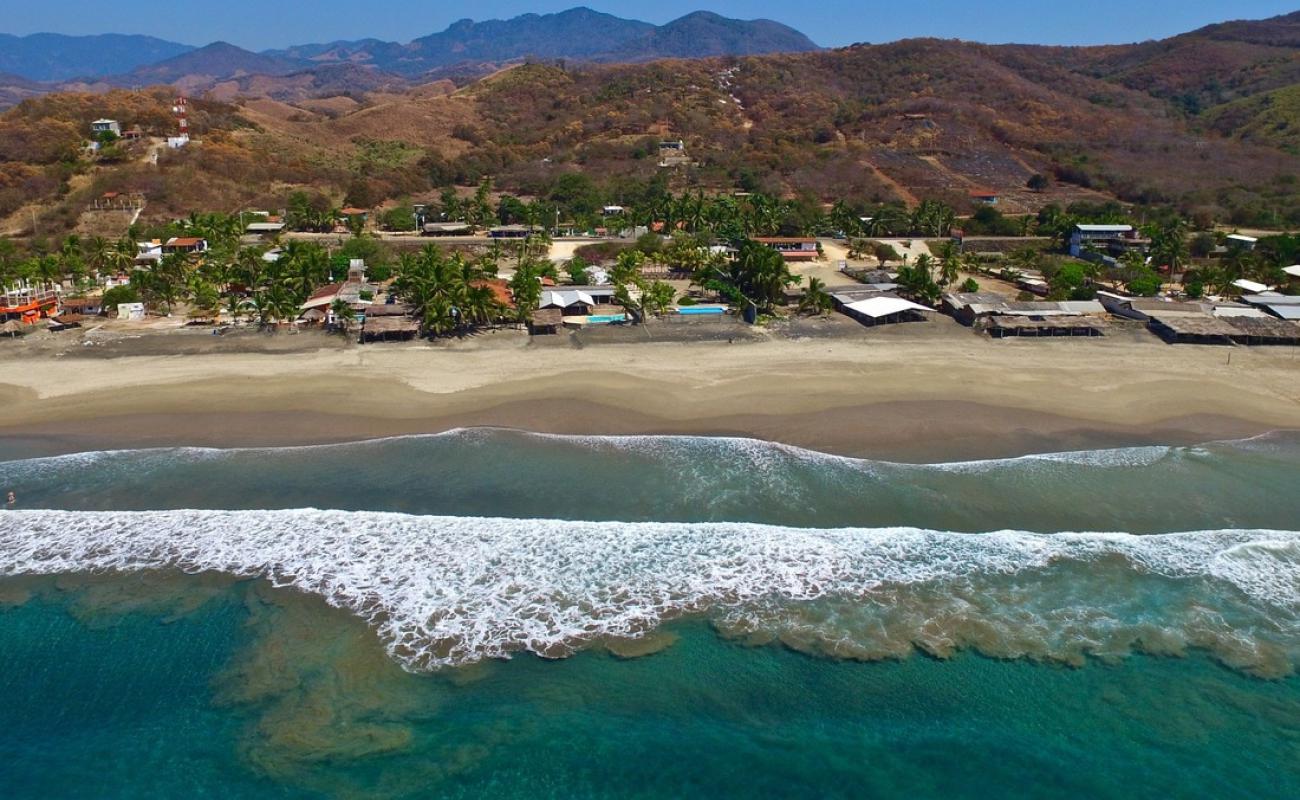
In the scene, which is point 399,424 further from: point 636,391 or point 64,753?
point 64,753

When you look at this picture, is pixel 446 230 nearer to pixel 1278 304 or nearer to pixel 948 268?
pixel 948 268

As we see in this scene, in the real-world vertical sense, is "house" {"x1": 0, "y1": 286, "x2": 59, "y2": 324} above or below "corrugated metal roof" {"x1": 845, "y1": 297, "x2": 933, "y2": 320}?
below

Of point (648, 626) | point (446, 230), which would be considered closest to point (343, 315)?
point (446, 230)

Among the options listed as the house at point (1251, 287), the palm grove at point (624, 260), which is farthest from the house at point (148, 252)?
the house at point (1251, 287)

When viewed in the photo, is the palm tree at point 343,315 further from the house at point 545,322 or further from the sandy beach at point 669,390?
the house at point 545,322

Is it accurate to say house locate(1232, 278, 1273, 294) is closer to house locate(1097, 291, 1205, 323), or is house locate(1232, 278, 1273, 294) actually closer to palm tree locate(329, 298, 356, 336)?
house locate(1097, 291, 1205, 323)

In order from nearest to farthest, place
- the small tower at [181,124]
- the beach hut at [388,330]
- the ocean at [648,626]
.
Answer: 1. the ocean at [648,626]
2. the beach hut at [388,330]
3. the small tower at [181,124]

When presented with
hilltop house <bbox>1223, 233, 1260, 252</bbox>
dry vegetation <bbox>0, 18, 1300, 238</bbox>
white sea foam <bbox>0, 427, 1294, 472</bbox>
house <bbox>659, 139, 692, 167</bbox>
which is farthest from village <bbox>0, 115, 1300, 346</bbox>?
house <bbox>659, 139, 692, 167</bbox>
